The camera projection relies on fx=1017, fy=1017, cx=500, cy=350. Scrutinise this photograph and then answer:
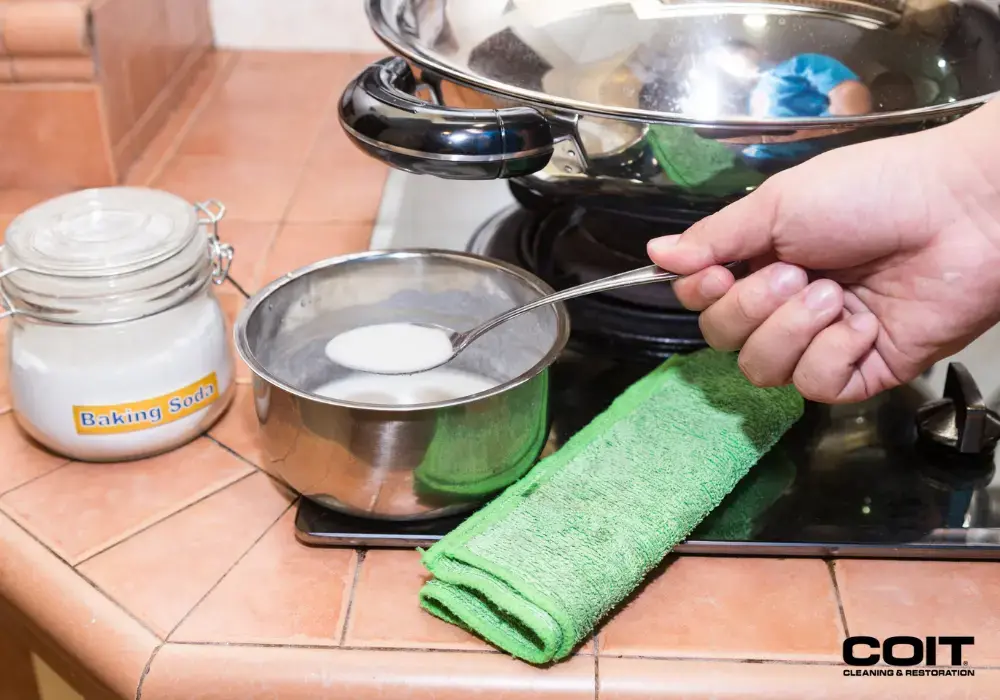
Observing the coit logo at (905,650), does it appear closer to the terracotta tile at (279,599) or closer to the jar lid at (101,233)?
the terracotta tile at (279,599)

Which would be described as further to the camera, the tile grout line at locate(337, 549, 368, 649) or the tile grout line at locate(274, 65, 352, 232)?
the tile grout line at locate(274, 65, 352, 232)

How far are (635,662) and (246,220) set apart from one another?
55 cm

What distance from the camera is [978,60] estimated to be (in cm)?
62

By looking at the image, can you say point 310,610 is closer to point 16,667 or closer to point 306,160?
point 16,667

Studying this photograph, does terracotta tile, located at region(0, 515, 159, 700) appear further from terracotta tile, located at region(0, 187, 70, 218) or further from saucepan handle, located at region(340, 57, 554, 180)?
terracotta tile, located at region(0, 187, 70, 218)

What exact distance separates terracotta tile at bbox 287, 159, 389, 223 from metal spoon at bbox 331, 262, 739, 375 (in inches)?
10.4

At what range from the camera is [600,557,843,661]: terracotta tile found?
49 cm

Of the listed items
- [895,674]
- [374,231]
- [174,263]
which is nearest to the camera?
[895,674]

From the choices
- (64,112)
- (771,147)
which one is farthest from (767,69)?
(64,112)

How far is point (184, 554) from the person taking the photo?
1.77ft

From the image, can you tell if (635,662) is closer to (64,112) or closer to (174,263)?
(174,263)

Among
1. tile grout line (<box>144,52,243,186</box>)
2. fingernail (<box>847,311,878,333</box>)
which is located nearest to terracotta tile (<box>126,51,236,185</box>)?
tile grout line (<box>144,52,243,186</box>)

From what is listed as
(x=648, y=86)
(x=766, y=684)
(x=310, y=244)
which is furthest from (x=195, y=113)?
(x=766, y=684)

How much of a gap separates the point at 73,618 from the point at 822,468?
0.41m
